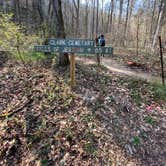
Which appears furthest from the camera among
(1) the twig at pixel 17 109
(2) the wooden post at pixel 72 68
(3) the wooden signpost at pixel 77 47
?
(2) the wooden post at pixel 72 68

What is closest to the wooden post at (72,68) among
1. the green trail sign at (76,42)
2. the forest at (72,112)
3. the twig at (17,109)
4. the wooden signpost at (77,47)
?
the forest at (72,112)

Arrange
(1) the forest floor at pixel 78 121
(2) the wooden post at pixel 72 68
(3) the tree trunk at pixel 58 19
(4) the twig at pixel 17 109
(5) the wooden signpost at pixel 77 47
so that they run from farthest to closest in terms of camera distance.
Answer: (3) the tree trunk at pixel 58 19
(2) the wooden post at pixel 72 68
(5) the wooden signpost at pixel 77 47
(4) the twig at pixel 17 109
(1) the forest floor at pixel 78 121

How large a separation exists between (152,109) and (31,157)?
361 centimetres

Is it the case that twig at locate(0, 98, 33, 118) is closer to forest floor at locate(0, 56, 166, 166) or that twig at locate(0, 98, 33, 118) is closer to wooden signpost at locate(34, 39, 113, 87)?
forest floor at locate(0, 56, 166, 166)

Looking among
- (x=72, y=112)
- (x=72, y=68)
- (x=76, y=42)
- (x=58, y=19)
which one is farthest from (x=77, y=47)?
(x=58, y=19)

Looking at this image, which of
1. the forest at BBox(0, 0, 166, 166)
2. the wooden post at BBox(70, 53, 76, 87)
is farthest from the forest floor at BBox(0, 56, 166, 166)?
the wooden post at BBox(70, 53, 76, 87)

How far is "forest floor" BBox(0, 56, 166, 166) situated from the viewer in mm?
3938

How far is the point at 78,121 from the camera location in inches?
179

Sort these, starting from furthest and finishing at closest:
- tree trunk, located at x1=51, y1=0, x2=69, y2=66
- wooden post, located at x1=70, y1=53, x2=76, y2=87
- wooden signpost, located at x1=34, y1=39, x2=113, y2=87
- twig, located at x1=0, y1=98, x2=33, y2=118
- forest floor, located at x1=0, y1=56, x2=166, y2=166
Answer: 1. tree trunk, located at x1=51, y1=0, x2=69, y2=66
2. wooden post, located at x1=70, y1=53, x2=76, y2=87
3. wooden signpost, located at x1=34, y1=39, x2=113, y2=87
4. twig, located at x1=0, y1=98, x2=33, y2=118
5. forest floor, located at x1=0, y1=56, x2=166, y2=166

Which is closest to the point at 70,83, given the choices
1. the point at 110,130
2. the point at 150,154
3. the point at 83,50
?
the point at 83,50

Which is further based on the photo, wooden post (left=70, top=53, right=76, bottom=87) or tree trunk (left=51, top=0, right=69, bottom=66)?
tree trunk (left=51, top=0, right=69, bottom=66)

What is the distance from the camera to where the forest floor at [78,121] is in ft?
12.9

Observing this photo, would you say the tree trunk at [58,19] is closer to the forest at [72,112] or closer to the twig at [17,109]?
the forest at [72,112]

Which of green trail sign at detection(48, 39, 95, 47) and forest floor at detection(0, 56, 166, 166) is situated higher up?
green trail sign at detection(48, 39, 95, 47)
